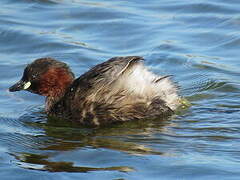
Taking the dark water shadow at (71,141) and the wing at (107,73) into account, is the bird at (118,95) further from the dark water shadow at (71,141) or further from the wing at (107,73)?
the dark water shadow at (71,141)

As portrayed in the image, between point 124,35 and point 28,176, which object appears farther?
point 124,35

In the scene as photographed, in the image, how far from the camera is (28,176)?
6.23 meters

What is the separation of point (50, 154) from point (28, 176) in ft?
2.14

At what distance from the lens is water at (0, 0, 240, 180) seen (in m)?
6.45

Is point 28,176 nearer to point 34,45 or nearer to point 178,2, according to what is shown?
point 34,45

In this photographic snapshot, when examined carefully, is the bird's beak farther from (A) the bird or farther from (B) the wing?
(B) the wing

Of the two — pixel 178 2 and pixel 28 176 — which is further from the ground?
pixel 178 2

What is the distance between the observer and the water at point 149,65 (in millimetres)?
6449

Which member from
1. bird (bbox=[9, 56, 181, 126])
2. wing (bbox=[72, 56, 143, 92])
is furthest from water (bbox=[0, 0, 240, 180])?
wing (bbox=[72, 56, 143, 92])

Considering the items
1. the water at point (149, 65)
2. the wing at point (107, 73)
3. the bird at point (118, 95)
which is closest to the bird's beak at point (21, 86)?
the water at point (149, 65)

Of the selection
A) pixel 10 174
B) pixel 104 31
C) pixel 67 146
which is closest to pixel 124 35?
pixel 104 31

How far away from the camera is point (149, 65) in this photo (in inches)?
392

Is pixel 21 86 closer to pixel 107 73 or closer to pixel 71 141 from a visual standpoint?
pixel 107 73

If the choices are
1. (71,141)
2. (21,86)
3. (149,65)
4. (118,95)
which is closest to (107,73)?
(118,95)
